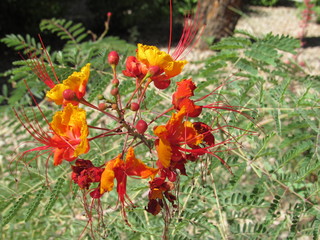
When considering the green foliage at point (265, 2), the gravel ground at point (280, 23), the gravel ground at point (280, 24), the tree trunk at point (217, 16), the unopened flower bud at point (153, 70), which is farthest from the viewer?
the green foliage at point (265, 2)

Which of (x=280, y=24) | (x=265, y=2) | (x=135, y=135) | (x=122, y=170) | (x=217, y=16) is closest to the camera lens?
(x=122, y=170)

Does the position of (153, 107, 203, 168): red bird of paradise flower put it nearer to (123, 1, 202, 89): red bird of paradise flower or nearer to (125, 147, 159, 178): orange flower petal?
(125, 147, 159, 178): orange flower petal

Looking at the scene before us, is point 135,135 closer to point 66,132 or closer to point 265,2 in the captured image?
point 66,132

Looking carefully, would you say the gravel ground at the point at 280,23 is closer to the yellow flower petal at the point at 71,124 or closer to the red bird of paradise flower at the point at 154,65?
the red bird of paradise flower at the point at 154,65

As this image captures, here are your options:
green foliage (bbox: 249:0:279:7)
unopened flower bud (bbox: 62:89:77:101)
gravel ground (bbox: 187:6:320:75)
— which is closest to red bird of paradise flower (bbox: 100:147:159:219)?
unopened flower bud (bbox: 62:89:77:101)

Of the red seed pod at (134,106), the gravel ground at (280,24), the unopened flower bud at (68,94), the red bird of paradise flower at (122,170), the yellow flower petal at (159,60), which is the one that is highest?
the yellow flower petal at (159,60)

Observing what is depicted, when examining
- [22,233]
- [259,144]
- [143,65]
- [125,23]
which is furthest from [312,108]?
[125,23]

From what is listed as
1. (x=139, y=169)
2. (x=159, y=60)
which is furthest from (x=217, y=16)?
(x=139, y=169)

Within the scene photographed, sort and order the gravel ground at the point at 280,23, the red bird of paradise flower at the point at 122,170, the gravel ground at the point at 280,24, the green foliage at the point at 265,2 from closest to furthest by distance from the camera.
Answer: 1. the red bird of paradise flower at the point at 122,170
2. the gravel ground at the point at 280,24
3. the gravel ground at the point at 280,23
4. the green foliage at the point at 265,2

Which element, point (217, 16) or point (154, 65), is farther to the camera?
point (217, 16)

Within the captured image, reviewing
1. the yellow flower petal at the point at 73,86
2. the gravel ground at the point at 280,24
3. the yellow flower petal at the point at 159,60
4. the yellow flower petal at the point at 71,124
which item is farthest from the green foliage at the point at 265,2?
the yellow flower petal at the point at 71,124

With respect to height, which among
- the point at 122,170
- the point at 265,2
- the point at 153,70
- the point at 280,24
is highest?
the point at 153,70

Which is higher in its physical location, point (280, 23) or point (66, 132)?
point (66, 132)
